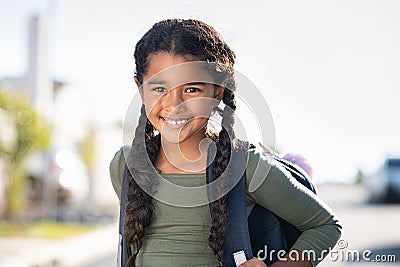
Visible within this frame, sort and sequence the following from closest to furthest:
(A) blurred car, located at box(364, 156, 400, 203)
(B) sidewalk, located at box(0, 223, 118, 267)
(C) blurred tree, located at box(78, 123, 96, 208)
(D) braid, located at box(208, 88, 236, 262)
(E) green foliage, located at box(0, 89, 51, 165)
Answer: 1. (D) braid, located at box(208, 88, 236, 262)
2. (A) blurred car, located at box(364, 156, 400, 203)
3. (B) sidewalk, located at box(0, 223, 118, 267)
4. (E) green foliage, located at box(0, 89, 51, 165)
5. (C) blurred tree, located at box(78, 123, 96, 208)

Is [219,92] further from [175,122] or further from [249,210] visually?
[249,210]

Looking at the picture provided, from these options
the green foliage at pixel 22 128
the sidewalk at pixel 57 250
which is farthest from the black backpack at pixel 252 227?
the green foliage at pixel 22 128

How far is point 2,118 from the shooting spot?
1214 centimetres

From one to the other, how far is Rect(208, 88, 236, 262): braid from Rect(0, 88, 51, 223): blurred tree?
1074 cm

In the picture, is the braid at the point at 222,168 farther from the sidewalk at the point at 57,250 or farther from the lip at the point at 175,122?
the sidewalk at the point at 57,250

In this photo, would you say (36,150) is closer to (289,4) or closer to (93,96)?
(93,96)

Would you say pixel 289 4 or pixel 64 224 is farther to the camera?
pixel 64 224

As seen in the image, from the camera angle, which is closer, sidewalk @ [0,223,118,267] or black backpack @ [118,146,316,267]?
black backpack @ [118,146,316,267]

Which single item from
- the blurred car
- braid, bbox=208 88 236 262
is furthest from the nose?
the blurred car

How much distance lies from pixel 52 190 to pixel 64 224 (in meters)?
1.42

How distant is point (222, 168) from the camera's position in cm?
164

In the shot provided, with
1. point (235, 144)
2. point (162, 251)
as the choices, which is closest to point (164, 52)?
point (235, 144)

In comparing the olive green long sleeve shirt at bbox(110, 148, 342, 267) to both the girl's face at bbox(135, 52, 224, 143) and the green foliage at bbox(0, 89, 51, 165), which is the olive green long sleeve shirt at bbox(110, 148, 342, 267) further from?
the green foliage at bbox(0, 89, 51, 165)

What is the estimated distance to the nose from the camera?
161cm
